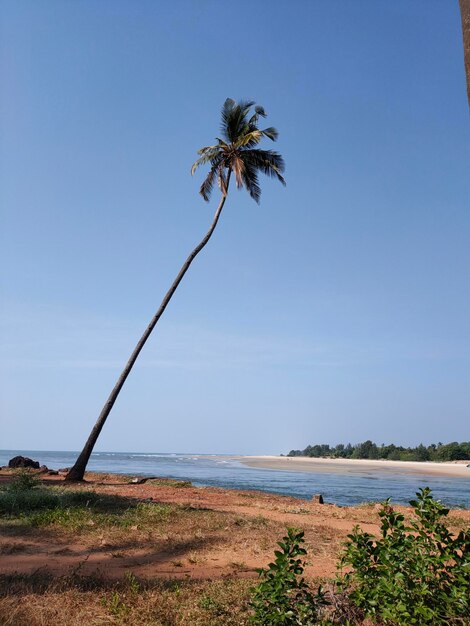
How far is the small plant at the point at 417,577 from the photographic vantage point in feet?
10.5

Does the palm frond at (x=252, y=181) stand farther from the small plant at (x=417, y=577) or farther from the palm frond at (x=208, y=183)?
the small plant at (x=417, y=577)

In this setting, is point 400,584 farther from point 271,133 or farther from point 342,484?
point 342,484

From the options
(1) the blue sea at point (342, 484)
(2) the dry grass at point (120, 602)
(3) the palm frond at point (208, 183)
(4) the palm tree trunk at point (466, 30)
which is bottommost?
(1) the blue sea at point (342, 484)

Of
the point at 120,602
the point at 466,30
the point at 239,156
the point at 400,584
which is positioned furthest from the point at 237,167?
the point at 400,584

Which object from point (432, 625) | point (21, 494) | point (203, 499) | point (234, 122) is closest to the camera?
point (432, 625)

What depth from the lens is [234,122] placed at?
2277 cm

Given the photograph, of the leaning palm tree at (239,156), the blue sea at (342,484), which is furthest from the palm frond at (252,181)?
the blue sea at (342,484)

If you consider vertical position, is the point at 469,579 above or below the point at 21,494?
above

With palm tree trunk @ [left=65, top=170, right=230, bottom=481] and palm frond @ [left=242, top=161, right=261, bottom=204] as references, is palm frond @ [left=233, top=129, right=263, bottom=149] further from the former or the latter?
palm tree trunk @ [left=65, top=170, right=230, bottom=481]

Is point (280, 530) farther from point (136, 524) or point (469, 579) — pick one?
point (469, 579)

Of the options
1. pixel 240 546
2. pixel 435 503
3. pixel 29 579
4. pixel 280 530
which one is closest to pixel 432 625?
pixel 435 503

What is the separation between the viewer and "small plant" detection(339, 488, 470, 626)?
3.21 meters

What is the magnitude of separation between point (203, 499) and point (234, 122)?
1751 cm

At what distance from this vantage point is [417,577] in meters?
3.40
